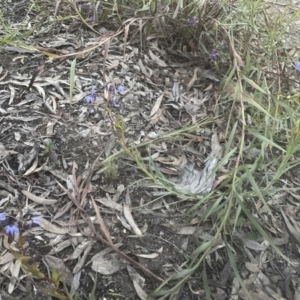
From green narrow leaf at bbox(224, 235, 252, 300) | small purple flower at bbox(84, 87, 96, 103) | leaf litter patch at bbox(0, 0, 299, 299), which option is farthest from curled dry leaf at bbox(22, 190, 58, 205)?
green narrow leaf at bbox(224, 235, 252, 300)

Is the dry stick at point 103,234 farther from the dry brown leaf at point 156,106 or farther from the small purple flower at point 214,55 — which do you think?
the small purple flower at point 214,55

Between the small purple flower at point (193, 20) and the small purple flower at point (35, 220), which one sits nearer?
the small purple flower at point (35, 220)

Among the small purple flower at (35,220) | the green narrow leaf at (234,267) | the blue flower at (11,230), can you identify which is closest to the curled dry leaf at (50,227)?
the small purple flower at (35,220)

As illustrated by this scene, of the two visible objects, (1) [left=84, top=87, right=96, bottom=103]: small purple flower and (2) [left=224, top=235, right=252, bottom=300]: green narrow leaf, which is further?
(1) [left=84, top=87, right=96, bottom=103]: small purple flower

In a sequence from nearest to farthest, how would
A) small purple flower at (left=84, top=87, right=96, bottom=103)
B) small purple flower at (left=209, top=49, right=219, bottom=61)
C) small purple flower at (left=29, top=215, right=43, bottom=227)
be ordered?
1. small purple flower at (left=29, top=215, right=43, bottom=227)
2. small purple flower at (left=84, top=87, right=96, bottom=103)
3. small purple flower at (left=209, top=49, right=219, bottom=61)

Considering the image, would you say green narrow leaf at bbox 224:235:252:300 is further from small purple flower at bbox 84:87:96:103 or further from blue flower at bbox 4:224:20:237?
small purple flower at bbox 84:87:96:103

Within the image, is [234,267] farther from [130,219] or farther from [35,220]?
[35,220]

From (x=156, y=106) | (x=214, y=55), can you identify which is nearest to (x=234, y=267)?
(x=156, y=106)

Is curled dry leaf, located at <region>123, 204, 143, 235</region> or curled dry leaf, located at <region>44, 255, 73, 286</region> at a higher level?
curled dry leaf, located at <region>123, 204, 143, 235</region>

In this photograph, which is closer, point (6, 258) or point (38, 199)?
point (6, 258)
